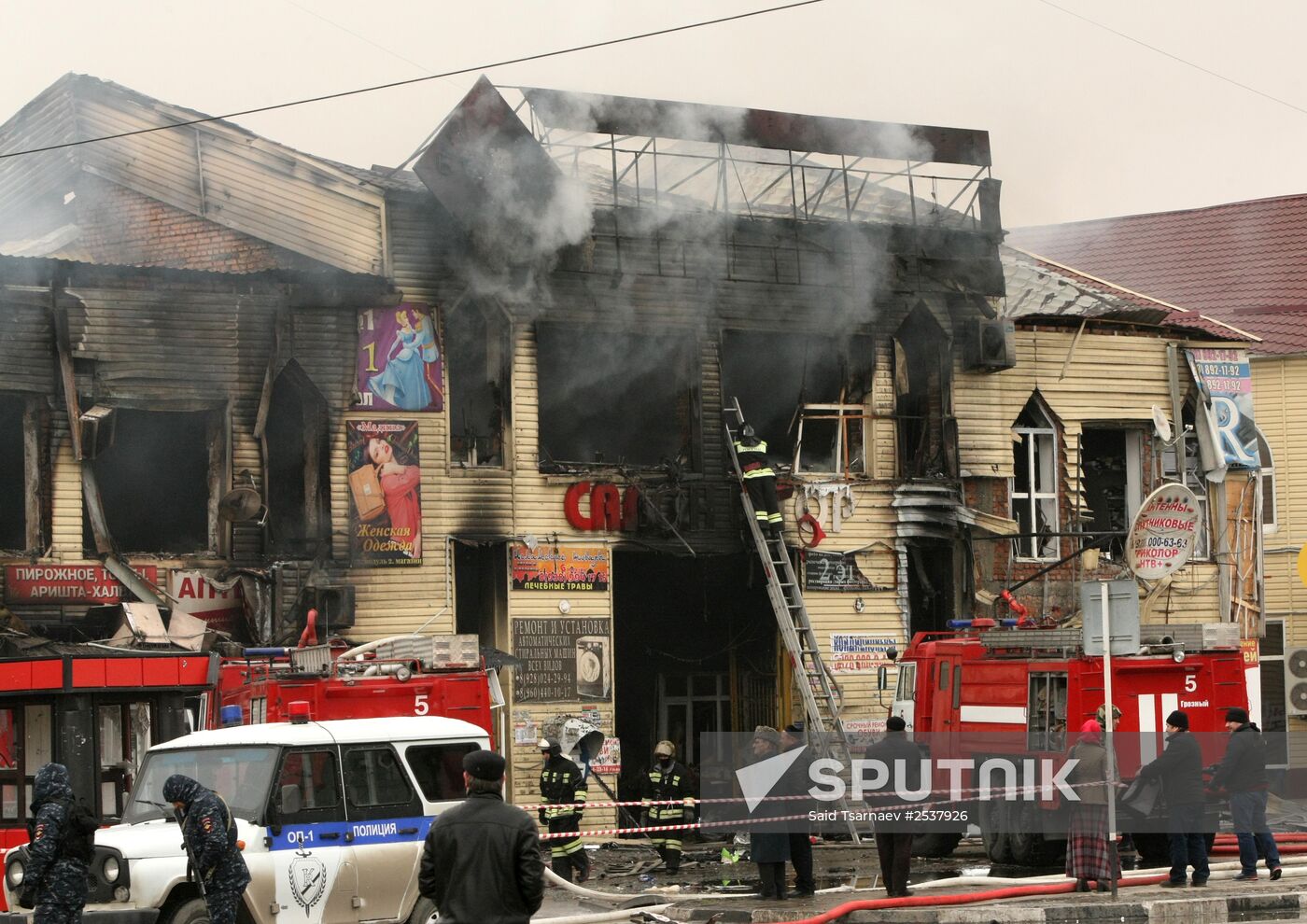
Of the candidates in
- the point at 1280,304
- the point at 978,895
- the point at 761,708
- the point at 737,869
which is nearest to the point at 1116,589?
the point at 978,895

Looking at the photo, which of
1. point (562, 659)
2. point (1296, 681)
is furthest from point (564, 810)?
point (1296, 681)

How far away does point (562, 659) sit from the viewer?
2358 centimetres

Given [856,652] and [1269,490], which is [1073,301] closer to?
[856,652]

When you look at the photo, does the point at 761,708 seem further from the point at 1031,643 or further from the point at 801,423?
the point at 1031,643

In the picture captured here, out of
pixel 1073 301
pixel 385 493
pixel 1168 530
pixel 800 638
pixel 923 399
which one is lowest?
pixel 800 638

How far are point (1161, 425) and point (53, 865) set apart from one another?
20548 millimetres

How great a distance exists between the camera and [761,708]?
2630 centimetres

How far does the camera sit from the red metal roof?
34.8 meters

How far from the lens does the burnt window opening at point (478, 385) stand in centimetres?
2347

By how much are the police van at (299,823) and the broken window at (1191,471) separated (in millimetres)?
18070

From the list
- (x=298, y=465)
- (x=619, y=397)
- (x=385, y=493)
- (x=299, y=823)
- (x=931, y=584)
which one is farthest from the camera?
(x=931, y=584)

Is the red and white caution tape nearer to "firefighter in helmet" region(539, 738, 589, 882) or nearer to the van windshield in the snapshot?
"firefighter in helmet" region(539, 738, 589, 882)

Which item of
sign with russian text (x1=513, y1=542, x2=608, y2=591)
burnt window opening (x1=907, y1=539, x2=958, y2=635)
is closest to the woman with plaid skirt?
sign with russian text (x1=513, y1=542, x2=608, y2=591)

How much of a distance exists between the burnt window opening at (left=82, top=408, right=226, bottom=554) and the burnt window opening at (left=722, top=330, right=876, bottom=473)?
7.66 metres
